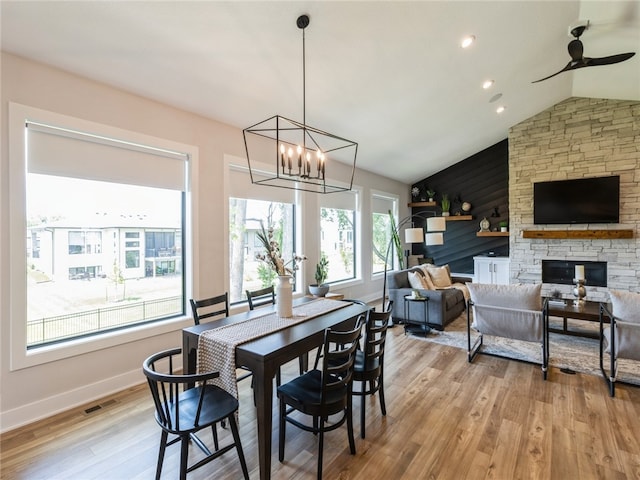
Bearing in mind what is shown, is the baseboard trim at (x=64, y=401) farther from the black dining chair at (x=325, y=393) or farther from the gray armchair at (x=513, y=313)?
the gray armchair at (x=513, y=313)

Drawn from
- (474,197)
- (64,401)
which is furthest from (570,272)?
(64,401)

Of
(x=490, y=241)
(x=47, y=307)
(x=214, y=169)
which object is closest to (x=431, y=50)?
(x=214, y=169)

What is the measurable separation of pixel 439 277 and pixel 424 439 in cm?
395

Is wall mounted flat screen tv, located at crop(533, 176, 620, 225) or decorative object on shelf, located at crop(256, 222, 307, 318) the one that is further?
wall mounted flat screen tv, located at crop(533, 176, 620, 225)

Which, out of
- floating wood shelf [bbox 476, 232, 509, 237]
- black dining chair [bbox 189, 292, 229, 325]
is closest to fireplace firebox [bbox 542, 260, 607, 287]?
floating wood shelf [bbox 476, 232, 509, 237]

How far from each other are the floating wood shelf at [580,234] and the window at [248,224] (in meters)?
4.95

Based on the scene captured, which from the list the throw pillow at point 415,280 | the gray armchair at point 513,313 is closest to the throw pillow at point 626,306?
the gray armchair at point 513,313

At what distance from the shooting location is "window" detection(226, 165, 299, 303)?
4152 mm

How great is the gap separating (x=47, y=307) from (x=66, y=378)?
0.63 meters

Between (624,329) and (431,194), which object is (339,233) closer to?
(431,194)

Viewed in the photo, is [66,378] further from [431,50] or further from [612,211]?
[612,211]

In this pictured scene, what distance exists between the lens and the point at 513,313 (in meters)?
3.34

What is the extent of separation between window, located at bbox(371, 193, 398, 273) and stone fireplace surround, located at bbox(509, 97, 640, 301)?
8.57 ft

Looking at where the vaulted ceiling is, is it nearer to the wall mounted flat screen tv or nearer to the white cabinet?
the wall mounted flat screen tv
